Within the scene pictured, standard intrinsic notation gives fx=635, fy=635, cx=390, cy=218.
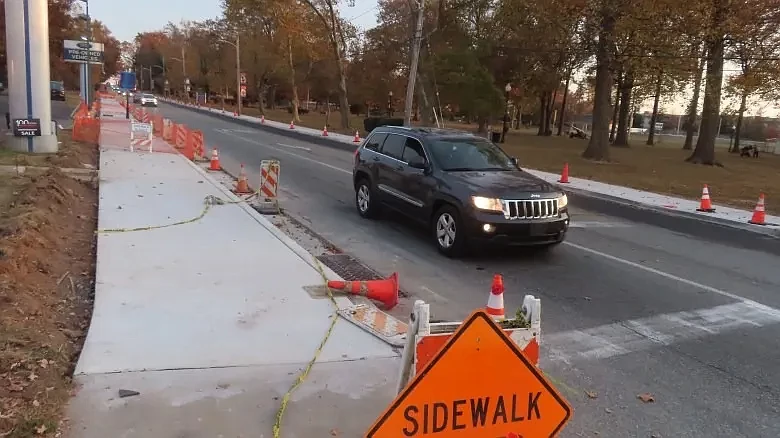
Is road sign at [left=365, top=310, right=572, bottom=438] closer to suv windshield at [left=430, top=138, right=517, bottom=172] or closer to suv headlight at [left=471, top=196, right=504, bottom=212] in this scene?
suv headlight at [left=471, top=196, right=504, bottom=212]

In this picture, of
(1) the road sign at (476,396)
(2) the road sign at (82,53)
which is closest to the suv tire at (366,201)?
(1) the road sign at (476,396)

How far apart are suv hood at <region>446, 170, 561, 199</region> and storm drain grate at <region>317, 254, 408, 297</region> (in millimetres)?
1757

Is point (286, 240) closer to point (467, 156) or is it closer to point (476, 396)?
point (467, 156)

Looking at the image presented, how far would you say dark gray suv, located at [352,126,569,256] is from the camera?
8.06 m

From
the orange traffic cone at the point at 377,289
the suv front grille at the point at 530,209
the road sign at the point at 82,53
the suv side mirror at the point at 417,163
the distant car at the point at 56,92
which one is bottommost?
the orange traffic cone at the point at 377,289

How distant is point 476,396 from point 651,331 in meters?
3.55

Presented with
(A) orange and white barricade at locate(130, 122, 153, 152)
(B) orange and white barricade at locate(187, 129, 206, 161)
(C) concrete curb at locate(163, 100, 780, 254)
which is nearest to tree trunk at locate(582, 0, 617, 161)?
(C) concrete curb at locate(163, 100, 780, 254)

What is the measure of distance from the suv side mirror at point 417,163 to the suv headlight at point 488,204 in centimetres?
143

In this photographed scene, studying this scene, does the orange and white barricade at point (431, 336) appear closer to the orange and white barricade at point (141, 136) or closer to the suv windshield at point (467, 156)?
the suv windshield at point (467, 156)

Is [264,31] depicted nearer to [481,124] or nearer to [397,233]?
[481,124]

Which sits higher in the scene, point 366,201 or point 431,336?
point 431,336

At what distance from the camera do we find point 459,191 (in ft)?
27.4

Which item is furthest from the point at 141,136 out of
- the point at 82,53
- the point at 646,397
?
the point at 646,397

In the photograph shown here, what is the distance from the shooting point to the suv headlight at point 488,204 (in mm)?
8031
